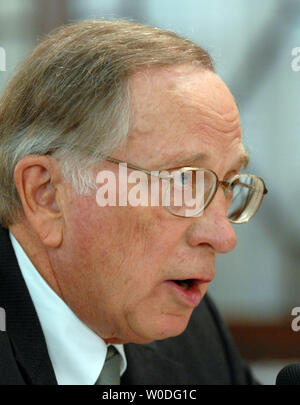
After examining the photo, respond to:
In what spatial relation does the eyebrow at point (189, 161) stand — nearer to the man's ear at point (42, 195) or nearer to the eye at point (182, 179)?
the eye at point (182, 179)

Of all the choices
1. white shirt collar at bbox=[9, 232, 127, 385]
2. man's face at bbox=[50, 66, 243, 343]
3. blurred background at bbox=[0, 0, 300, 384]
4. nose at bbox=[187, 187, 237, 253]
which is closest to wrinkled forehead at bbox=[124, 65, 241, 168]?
man's face at bbox=[50, 66, 243, 343]

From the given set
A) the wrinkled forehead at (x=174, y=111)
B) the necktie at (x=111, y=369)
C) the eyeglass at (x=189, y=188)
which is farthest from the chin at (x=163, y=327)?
the wrinkled forehead at (x=174, y=111)

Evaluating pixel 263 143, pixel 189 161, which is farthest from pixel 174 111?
pixel 263 143

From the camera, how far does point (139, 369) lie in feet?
5.08

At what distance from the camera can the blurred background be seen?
2.61 m

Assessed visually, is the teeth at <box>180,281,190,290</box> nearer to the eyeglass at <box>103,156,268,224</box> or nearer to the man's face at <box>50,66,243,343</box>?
the man's face at <box>50,66,243,343</box>

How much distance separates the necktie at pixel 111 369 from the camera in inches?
53.9

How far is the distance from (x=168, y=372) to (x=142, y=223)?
0.50 metres

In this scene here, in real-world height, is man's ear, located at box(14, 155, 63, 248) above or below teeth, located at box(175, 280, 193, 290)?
above

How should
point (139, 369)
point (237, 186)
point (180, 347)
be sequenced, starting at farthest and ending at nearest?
point (180, 347), point (139, 369), point (237, 186)

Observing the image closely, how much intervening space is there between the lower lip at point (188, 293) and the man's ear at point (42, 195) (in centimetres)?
24

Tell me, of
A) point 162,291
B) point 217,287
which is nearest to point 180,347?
point 162,291

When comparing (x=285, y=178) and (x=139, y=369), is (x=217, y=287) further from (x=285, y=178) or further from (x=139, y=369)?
(x=139, y=369)

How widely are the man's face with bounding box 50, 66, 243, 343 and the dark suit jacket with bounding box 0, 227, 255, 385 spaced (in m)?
0.10
